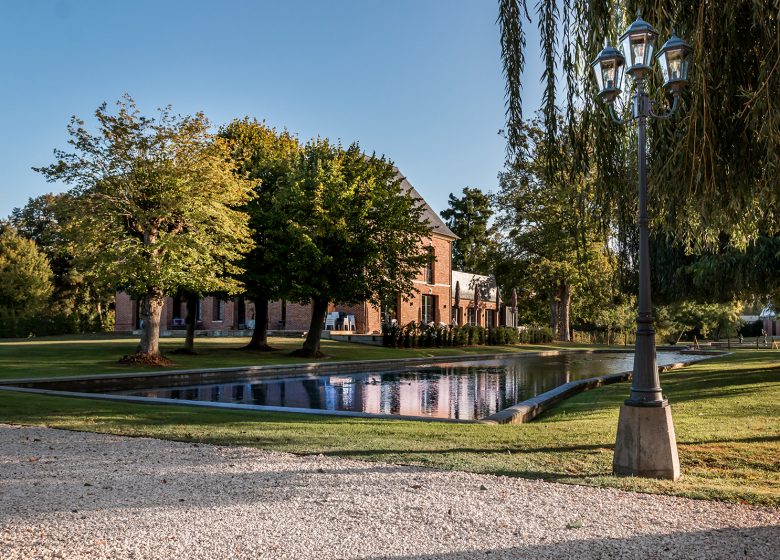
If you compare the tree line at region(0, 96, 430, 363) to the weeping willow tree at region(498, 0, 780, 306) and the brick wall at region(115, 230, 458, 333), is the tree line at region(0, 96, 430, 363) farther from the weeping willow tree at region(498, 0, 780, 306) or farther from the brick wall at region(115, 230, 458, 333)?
the weeping willow tree at region(498, 0, 780, 306)

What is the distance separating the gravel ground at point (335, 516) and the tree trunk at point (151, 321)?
13.5 metres

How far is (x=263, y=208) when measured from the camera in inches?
962

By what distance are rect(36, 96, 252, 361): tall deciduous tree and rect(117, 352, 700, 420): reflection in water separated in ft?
13.2

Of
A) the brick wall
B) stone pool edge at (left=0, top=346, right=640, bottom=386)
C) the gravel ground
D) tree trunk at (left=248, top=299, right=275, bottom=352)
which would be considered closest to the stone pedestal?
the gravel ground

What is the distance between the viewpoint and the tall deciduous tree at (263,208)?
23.0m

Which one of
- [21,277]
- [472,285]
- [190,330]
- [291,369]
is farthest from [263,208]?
[21,277]

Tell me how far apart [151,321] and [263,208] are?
22.0ft

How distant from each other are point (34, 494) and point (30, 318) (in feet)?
132

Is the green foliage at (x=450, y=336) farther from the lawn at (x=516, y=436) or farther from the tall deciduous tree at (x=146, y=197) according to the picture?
the lawn at (x=516, y=436)

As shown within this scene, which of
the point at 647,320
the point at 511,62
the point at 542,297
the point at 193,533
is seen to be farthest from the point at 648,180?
the point at 542,297

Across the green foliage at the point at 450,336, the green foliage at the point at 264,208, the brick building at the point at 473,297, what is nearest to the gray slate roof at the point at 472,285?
the brick building at the point at 473,297

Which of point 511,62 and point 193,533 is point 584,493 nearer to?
point 193,533

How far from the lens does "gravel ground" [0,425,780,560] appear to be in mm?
3811

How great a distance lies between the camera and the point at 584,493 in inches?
202
